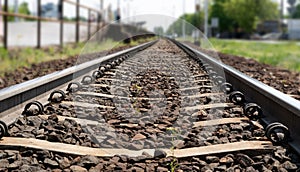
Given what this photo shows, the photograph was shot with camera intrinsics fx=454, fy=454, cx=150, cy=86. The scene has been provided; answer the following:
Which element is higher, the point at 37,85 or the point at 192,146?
the point at 37,85

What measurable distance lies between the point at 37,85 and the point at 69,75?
45.1 inches

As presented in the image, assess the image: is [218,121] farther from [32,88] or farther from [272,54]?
[272,54]

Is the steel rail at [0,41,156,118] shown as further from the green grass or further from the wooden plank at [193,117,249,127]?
the green grass

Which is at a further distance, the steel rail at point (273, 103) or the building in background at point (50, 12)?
the building in background at point (50, 12)

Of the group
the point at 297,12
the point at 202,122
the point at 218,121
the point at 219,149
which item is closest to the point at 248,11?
the point at 297,12

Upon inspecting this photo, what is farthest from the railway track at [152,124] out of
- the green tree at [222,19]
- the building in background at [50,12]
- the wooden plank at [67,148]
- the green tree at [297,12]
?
the green tree at [297,12]

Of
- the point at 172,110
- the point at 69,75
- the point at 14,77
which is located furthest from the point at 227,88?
the point at 14,77

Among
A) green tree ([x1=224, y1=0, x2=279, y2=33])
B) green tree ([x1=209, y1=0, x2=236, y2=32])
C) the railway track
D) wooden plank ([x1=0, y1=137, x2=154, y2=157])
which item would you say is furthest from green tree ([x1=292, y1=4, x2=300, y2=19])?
wooden plank ([x1=0, y1=137, x2=154, y2=157])

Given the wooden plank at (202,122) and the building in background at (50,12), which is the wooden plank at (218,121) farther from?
the building in background at (50,12)

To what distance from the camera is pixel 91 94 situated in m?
3.97

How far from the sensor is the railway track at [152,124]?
8.11 feet

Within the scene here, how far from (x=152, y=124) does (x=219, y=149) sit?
0.66m

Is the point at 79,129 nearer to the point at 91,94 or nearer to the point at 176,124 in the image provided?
the point at 176,124

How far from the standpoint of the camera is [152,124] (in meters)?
3.19
